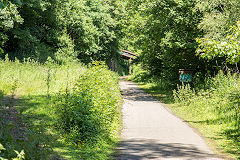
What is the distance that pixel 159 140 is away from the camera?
372 inches

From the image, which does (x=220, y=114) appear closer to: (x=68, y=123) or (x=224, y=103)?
(x=224, y=103)

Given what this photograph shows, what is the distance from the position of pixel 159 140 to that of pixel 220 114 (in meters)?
4.83

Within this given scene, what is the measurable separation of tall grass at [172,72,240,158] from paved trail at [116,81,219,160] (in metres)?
0.66

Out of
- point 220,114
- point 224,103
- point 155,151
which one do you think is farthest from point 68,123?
point 224,103

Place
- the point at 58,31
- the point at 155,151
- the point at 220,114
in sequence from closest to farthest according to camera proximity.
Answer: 1. the point at 155,151
2. the point at 220,114
3. the point at 58,31

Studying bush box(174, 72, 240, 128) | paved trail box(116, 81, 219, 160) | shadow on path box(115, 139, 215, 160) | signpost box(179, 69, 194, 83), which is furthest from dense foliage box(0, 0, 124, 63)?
shadow on path box(115, 139, 215, 160)

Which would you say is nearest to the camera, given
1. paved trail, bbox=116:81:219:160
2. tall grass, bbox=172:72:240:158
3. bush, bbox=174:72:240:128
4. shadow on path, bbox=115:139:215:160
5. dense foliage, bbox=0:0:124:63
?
shadow on path, bbox=115:139:215:160

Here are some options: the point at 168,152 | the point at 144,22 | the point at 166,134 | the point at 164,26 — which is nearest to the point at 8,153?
the point at 168,152

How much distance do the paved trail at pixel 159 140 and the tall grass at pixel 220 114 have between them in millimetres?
658

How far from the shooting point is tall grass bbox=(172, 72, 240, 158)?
10141 mm

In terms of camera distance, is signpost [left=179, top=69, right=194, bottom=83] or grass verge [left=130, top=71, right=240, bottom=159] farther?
signpost [left=179, top=69, right=194, bottom=83]

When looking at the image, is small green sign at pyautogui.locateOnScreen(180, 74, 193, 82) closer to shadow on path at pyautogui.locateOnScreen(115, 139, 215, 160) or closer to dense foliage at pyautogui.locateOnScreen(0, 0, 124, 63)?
shadow on path at pyautogui.locateOnScreen(115, 139, 215, 160)

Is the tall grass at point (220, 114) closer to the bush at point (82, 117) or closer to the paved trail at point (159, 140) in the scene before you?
the paved trail at point (159, 140)

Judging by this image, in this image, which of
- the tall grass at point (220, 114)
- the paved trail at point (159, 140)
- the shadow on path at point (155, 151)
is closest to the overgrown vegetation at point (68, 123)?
the shadow on path at point (155, 151)
